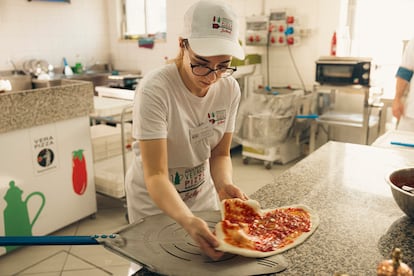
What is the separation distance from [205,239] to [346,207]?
1.84 ft

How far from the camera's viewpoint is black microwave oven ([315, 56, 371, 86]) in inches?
143

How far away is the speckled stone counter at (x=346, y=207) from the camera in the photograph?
95 centimetres

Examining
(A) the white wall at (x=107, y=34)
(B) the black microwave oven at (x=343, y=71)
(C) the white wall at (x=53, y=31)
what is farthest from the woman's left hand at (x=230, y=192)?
(C) the white wall at (x=53, y=31)

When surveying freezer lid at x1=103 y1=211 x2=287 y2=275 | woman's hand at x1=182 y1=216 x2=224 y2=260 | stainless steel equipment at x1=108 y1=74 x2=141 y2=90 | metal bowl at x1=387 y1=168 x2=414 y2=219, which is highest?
stainless steel equipment at x1=108 y1=74 x2=141 y2=90

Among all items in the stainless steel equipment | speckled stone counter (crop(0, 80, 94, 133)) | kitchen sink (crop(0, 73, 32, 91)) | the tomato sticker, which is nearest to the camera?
speckled stone counter (crop(0, 80, 94, 133))

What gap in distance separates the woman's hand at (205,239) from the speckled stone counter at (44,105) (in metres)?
1.79

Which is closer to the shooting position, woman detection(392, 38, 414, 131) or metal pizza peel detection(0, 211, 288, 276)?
metal pizza peel detection(0, 211, 288, 276)

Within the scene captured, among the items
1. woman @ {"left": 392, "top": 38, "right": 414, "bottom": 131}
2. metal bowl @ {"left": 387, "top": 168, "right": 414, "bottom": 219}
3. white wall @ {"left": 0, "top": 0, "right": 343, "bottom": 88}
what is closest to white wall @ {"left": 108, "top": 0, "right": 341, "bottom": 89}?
white wall @ {"left": 0, "top": 0, "right": 343, "bottom": 88}

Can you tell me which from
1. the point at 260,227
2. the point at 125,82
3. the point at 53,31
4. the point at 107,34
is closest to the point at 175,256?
the point at 260,227

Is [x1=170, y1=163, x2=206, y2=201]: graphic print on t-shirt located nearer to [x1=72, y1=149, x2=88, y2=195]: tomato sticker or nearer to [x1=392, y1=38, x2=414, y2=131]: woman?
[x1=72, y1=149, x2=88, y2=195]: tomato sticker

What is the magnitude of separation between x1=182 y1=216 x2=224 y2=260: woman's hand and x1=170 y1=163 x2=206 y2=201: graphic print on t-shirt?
42cm

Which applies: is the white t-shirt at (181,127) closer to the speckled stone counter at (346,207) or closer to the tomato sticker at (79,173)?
the speckled stone counter at (346,207)

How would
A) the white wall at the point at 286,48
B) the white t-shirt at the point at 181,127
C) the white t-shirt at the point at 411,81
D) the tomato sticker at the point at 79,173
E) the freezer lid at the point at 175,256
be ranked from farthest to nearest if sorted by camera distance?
the white wall at the point at 286,48, the tomato sticker at the point at 79,173, the white t-shirt at the point at 411,81, the white t-shirt at the point at 181,127, the freezer lid at the point at 175,256

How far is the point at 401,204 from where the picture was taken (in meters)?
1.11
